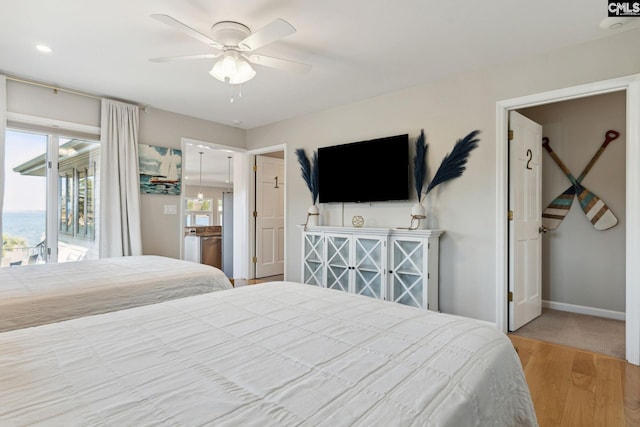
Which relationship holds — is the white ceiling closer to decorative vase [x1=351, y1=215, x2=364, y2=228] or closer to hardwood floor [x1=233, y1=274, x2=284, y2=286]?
decorative vase [x1=351, y1=215, x2=364, y2=228]

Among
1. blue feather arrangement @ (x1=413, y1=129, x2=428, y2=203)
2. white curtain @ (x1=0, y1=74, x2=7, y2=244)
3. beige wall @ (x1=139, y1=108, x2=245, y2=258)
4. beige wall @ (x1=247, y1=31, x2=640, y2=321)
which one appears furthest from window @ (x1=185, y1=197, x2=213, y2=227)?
blue feather arrangement @ (x1=413, y1=129, x2=428, y2=203)

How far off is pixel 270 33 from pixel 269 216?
3.86 m

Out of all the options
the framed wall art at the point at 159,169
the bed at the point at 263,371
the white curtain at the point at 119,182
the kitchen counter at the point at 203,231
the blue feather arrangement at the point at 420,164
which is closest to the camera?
the bed at the point at 263,371

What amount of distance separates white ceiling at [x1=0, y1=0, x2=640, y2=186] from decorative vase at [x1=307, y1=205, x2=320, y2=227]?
142 centimetres

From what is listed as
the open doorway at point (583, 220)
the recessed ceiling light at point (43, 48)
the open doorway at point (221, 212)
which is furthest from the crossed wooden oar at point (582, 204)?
the recessed ceiling light at point (43, 48)

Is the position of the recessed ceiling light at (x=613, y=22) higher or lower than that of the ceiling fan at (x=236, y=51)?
higher

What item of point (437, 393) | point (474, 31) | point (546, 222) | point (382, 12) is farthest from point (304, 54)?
point (546, 222)

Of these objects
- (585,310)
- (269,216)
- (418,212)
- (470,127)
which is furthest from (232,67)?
(585,310)

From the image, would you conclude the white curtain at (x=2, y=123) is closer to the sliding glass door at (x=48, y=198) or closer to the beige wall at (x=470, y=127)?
the sliding glass door at (x=48, y=198)

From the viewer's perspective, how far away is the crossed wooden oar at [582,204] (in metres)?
3.64

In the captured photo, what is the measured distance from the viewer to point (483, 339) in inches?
46.5

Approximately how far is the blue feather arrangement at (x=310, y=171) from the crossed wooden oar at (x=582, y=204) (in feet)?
9.15

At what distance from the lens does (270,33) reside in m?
2.12

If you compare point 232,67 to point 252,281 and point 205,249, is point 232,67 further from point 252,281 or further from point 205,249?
point 205,249
